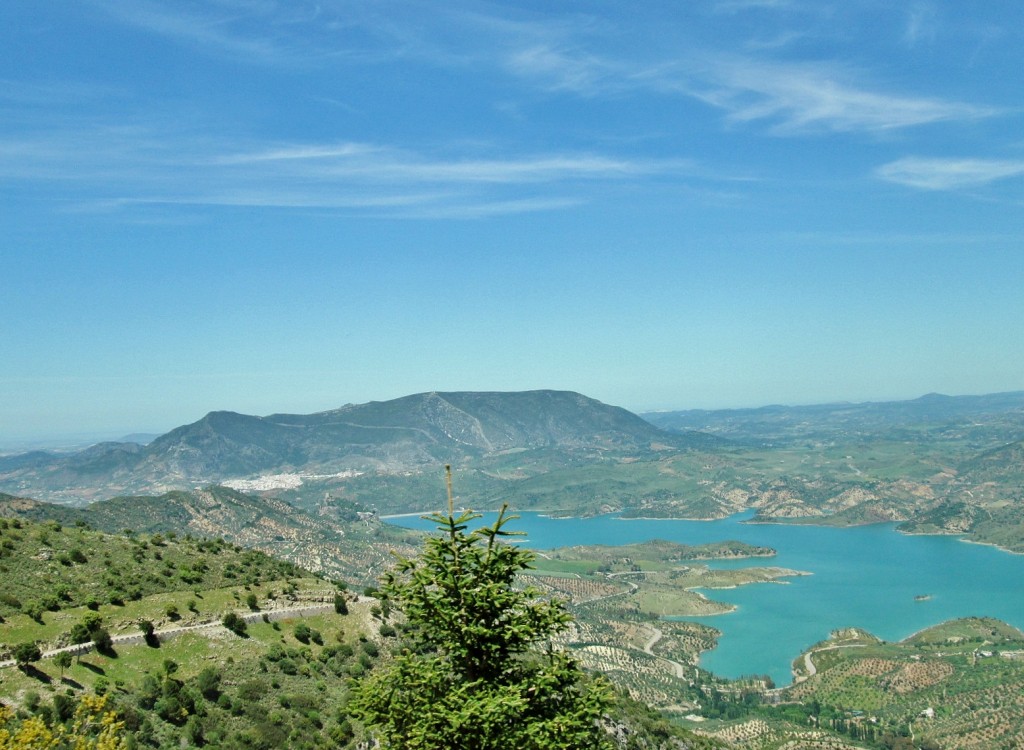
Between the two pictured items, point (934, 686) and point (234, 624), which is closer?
point (234, 624)

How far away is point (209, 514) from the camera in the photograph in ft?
648

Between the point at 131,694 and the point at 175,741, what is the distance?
3962mm

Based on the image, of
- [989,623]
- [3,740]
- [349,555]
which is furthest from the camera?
[349,555]

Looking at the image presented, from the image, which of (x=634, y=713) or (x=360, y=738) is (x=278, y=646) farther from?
(x=634, y=713)

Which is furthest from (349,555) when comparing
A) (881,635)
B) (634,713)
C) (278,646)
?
(278,646)

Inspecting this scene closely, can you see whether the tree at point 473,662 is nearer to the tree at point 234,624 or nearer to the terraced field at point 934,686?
the tree at point 234,624

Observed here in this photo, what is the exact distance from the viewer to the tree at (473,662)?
49.9ft

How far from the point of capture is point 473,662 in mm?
16219

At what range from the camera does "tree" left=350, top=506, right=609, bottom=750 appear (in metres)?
15.2

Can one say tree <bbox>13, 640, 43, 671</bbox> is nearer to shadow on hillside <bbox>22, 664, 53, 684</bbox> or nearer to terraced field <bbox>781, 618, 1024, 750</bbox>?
shadow on hillside <bbox>22, 664, 53, 684</bbox>

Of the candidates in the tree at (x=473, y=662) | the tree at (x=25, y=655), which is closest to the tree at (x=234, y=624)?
the tree at (x=25, y=655)

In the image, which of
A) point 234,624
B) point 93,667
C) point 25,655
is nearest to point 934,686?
point 234,624

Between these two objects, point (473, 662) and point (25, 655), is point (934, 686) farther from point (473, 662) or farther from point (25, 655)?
point (473, 662)

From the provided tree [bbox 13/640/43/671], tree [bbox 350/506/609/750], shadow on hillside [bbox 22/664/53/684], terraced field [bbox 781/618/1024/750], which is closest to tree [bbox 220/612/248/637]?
tree [bbox 13/640/43/671]
